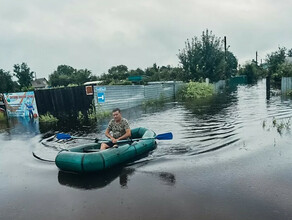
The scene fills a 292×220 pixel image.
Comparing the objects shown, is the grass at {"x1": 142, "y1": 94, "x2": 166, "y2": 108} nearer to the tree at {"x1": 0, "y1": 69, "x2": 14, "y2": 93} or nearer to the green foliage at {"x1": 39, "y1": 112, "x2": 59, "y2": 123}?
the green foliage at {"x1": 39, "y1": 112, "x2": 59, "y2": 123}

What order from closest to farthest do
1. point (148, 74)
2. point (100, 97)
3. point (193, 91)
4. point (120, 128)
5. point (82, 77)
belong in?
1. point (120, 128)
2. point (100, 97)
3. point (193, 91)
4. point (148, 74)
5. point (82, 77)

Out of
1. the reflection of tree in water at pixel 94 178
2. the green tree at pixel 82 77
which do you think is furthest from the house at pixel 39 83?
the reflection of tree in water at pixel 94 178

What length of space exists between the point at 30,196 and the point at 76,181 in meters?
0.96

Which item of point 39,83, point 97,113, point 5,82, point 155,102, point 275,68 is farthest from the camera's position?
point 39,83

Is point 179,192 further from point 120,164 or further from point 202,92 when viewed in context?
point 202,92

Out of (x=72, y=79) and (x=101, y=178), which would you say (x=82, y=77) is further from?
(x=101, y=178)

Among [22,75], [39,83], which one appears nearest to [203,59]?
[22,75]

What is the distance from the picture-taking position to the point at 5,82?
1708 inches

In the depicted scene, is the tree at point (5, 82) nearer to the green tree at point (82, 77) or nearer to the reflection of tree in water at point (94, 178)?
the green tree at point (82, 77)

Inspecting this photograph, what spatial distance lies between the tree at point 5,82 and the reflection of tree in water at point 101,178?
141ft

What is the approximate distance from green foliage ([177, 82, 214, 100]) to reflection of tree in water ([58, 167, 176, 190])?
1809cm

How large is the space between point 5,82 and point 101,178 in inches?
1748

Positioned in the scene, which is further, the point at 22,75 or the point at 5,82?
the point at 22,75

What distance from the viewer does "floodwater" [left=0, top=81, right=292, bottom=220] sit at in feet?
13.6
